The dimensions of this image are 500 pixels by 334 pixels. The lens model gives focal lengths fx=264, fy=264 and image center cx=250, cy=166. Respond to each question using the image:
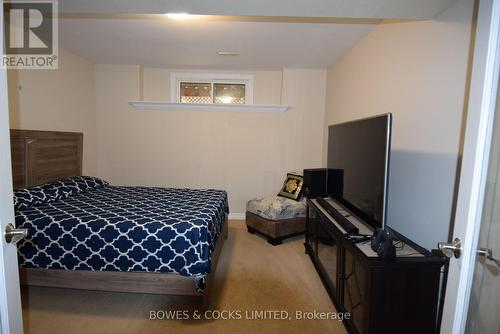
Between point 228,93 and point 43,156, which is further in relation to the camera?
point 228,93

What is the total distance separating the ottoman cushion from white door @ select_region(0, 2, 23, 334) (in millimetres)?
2659

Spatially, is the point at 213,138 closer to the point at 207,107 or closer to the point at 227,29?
the point at 207,107

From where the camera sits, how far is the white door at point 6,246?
925 millimetres

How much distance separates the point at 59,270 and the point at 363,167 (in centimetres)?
248

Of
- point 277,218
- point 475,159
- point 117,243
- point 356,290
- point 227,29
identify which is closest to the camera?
point 475,159

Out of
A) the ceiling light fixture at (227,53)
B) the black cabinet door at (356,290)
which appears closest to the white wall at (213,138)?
the ceiling light fixture at (227,53)

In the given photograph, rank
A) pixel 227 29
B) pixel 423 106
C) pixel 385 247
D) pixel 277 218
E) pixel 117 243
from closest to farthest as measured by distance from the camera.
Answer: pixel 385 247, pixel 423 106, pixel 117 243, pixel 227 29, pixel 277 218

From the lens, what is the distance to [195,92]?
171 inches

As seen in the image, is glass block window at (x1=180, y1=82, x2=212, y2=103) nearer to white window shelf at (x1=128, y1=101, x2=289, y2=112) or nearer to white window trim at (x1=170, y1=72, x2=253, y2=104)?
white window trim at (x1=170, y1=72, x2=253, y2=104)

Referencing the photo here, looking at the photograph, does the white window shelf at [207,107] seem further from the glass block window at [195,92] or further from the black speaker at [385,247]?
the black speaker at [385,247]

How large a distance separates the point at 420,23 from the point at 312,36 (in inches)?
46.6

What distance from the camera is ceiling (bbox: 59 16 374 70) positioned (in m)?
2.64

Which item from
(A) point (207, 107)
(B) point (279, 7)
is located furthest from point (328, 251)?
(A) point (207, 107)

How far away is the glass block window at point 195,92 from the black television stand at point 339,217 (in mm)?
2582
